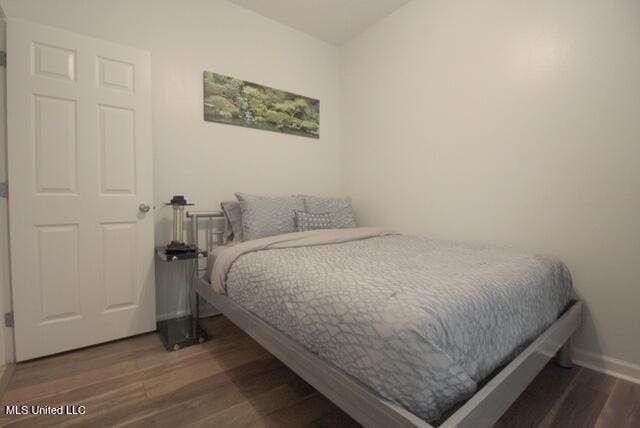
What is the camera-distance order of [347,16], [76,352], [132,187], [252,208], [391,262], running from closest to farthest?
[391,262] < [76,352] < [132,187] < [252,208] < [347,16]

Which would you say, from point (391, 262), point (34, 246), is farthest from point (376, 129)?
point (34, 246)

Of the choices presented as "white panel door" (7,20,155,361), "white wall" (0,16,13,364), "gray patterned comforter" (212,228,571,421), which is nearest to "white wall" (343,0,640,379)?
"gray patterned comforter" (212,228,571,421)

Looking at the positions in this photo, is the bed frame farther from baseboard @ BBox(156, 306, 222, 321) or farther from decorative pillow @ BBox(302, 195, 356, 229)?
decorative pillow @ BBox(302, 195, 356, 229)

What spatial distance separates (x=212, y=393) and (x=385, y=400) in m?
1.02

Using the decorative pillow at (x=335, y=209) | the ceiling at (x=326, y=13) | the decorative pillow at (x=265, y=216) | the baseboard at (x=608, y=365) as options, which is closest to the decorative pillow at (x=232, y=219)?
the decorative pillow at (x=265, y=216)

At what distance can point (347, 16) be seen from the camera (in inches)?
115

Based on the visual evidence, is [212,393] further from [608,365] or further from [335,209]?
[608,365]

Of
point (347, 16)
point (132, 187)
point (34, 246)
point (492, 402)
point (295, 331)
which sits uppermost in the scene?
point (347, 16)

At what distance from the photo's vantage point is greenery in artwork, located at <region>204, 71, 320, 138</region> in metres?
2.58

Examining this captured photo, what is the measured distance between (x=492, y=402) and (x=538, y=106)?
1.87 metres

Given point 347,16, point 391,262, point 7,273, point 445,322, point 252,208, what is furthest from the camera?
point 347,16

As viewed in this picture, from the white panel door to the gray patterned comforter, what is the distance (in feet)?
2.70

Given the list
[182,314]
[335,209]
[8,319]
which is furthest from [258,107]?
[8,319]

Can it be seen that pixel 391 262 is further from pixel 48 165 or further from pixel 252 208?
pixel 48 165
